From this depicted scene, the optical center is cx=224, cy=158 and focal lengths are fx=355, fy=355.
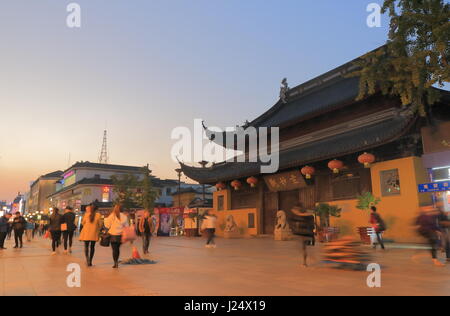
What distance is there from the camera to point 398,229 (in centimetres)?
1518

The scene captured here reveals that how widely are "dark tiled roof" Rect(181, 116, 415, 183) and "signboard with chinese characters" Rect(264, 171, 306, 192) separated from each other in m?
0.81

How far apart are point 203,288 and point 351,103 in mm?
15047

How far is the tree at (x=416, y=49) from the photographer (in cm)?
920

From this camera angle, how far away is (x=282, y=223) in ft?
64.9

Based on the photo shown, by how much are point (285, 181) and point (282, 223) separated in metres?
2.56

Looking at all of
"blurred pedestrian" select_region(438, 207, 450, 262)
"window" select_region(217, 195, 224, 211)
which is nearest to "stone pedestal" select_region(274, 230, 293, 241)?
"window" select_region(217, 195, 224, 211)

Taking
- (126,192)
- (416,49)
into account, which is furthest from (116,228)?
(126,192)

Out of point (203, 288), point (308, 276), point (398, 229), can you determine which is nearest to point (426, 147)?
point (398, 229)

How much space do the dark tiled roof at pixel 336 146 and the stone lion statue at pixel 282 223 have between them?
2.64 m

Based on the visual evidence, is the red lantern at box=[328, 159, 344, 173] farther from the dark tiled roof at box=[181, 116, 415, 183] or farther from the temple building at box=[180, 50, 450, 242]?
the dark tiled roof at box=[181, 116, 415, 183]

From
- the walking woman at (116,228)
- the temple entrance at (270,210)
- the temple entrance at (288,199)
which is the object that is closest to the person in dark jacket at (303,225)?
the walking woman at (116,228)

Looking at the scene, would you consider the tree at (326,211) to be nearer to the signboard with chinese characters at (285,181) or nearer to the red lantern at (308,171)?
the red lantern at (308,171)

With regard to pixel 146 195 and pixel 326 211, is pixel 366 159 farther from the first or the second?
pixel 146 195
